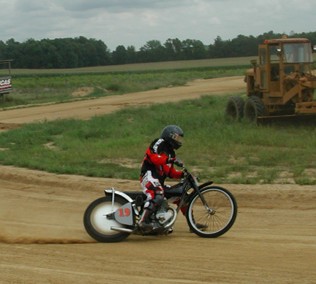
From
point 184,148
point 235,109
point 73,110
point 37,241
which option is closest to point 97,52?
point 73,110

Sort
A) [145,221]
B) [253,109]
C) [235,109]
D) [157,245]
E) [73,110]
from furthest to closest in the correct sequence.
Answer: [73,110], [235,109], [253,109], [145,221], [157,245]

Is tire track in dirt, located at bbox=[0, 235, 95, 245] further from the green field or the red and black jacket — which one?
Result: the green field

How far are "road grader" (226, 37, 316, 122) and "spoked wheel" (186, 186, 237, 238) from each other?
491 inches

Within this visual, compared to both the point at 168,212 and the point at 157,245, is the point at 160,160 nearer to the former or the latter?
the point at 168,212

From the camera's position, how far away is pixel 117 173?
1388 centimetres

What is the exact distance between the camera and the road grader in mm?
21078

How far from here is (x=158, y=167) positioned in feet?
28.4

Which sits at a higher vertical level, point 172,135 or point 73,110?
point 172,135

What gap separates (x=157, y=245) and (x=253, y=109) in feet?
47.7

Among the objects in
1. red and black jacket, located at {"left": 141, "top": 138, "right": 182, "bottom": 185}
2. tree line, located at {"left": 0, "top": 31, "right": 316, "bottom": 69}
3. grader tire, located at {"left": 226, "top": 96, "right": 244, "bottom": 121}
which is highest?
tree line, located at {"left": 0, "top": 31, "right": 316, "bottom": 69}

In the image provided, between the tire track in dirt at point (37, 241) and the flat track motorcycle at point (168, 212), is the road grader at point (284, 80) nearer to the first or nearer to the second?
the flat track motorcycle at point (168, 212)

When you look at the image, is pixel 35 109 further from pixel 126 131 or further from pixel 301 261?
pixel 301 261

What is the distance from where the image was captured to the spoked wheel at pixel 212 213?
868 cm

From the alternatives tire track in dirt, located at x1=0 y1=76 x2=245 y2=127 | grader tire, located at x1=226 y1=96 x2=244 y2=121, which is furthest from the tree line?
grader tire, located at x1=226 y1=96 x2=244 y2=121
